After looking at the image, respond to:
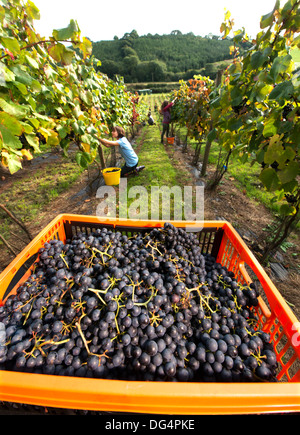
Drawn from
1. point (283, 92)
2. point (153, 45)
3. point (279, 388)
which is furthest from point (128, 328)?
point (153, 45)

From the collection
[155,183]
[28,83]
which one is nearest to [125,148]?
[155,183]

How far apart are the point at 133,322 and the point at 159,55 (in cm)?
11505

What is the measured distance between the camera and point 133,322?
42.0 inches

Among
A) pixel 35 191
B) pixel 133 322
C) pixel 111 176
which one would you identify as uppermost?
pixel 133 322

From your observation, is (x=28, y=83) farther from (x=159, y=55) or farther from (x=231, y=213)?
(x=159, y=55)

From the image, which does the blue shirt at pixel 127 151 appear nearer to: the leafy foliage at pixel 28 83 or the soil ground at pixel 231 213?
the soil ground at pixel 231 213

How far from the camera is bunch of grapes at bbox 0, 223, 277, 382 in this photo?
98 centimetres

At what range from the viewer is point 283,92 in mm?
1245

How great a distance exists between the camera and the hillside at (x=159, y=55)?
233ft

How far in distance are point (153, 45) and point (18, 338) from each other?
12465cm

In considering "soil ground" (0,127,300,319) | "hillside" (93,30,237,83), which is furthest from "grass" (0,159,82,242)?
"hillside" (93,30,237,83)

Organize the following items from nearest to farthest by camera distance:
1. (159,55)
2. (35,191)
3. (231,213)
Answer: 1. (231,213)
2. (35,191)
3. (159,55)

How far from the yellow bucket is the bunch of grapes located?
3165 mm

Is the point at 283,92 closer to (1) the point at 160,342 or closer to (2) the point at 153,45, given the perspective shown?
(1) the point at 160,342
